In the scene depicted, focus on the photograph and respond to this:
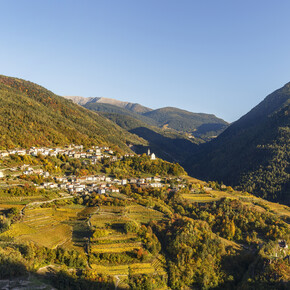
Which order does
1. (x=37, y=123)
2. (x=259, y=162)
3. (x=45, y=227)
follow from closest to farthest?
1. (x=45, y=227)
2. (x=37, y=123)
3. (x=259, y=162)

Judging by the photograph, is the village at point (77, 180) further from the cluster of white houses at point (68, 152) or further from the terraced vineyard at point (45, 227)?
the terraced vineyard at point (45, 227)

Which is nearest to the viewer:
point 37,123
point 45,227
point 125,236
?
point 125,236

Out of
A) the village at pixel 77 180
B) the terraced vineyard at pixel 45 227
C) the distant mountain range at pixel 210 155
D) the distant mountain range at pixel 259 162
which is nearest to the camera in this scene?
the terraced vineyard at pixel 45 227

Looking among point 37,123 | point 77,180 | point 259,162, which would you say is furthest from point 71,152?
point 259,162

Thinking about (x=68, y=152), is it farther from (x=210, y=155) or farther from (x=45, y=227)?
(x=210, y=155)

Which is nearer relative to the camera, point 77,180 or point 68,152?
point 77,180

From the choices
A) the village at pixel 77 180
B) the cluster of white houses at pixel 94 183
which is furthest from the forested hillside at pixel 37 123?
the cluster of white houses at pixel 94 183

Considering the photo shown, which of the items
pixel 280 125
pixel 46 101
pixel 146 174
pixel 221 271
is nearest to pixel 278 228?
pixel 221 271
